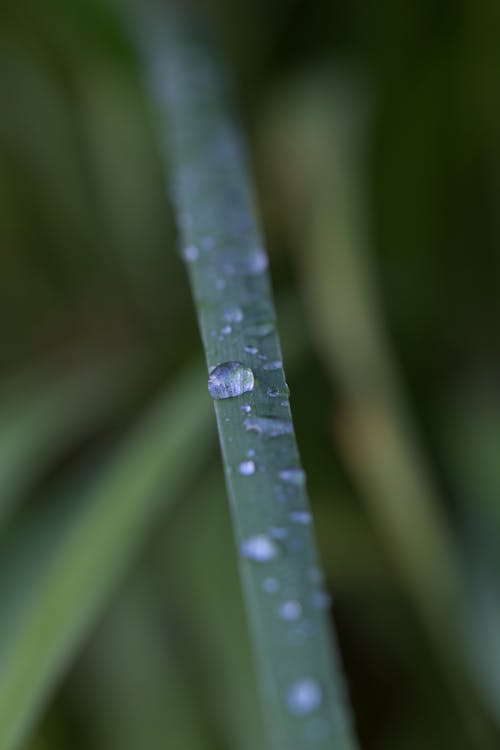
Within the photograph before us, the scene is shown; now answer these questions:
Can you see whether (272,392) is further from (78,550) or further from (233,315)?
(78,550)

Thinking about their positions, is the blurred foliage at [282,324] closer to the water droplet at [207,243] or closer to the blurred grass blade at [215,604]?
the blurred grass blade at [215,604]

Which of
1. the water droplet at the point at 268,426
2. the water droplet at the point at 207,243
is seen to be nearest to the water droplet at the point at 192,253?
the water droplet at the point at 207,243

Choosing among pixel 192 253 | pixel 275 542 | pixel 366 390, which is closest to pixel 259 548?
pixel 275 542

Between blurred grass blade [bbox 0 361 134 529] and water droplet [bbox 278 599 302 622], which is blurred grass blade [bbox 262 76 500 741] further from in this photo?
water droplet [bbox 278 599 302 622]

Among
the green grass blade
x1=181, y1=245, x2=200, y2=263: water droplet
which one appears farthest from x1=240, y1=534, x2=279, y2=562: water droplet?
x1=181, y1=245, x2=200, y2=263: water droplet

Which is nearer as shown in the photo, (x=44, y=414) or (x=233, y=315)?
(x=233, y=315)
